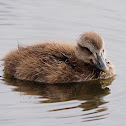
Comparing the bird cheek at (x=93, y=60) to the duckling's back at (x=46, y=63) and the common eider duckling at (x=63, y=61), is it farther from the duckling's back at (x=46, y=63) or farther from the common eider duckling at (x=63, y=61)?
the duckling's back at (x=46, y=63)

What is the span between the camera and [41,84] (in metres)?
9.55

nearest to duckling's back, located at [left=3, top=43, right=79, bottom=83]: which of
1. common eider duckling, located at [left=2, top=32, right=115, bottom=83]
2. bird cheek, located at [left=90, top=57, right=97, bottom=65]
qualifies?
common eider duckling, located at [left=2, top=32, right=115, bottom=83]

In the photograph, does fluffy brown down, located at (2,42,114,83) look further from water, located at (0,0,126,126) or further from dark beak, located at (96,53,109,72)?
dark beak, located at (96,53,109,72)

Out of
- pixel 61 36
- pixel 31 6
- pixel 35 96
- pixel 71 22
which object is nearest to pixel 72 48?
pixel 35 96

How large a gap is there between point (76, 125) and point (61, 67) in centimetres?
189

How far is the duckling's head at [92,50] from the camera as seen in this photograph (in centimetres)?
936

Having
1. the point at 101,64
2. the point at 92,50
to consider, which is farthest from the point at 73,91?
the point at 92,50

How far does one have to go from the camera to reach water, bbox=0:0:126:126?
801 centimetres

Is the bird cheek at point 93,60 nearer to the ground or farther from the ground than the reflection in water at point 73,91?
farther from the ground

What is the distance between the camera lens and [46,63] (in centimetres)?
944

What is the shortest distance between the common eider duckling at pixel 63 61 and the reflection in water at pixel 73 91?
115 mm

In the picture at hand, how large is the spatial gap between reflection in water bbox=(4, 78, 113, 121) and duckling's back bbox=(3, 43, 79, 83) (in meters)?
0.13

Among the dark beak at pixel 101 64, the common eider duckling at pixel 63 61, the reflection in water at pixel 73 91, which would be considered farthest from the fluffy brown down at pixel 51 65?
the dark beak at pixel 101 64

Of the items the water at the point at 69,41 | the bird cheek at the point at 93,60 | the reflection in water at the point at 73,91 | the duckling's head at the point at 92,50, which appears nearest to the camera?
the water at the point at 69,41
